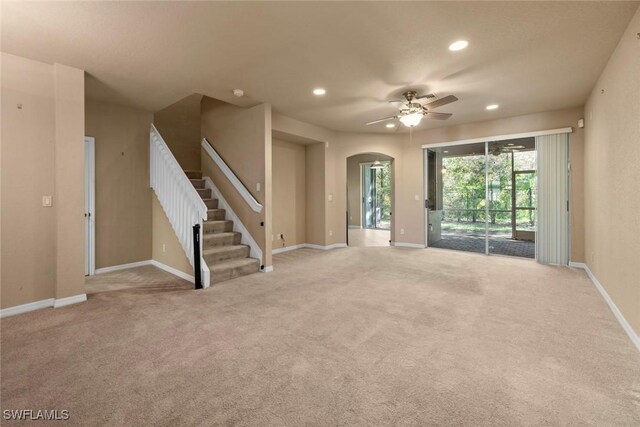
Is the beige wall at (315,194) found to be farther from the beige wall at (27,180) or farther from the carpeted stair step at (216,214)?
the beige wall at (27,180)

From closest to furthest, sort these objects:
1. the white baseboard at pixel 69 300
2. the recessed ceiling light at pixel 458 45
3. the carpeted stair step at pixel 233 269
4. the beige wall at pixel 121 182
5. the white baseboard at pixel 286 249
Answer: the recessed ceiling light at pixel 458 45 < the white baseboard at pixel 69 300 < the carpeted stair step at pixel 233 269 < the beige wall at pixel 121 182 < the white baseboard at pixel 286 249

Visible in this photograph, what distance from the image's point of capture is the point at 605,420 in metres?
1.68

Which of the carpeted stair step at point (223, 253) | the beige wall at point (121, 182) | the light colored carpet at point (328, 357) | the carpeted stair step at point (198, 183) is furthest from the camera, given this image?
the carpeted stair step at point (198, 183)

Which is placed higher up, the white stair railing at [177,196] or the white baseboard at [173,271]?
the white stair railing at [177,196]

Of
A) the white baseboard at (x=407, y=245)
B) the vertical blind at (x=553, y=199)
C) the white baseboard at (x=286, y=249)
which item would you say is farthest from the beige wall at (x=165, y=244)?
the vertical blind at (x=553, y=199)

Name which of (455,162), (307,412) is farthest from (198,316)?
(455,162)

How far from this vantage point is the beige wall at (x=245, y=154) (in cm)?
510

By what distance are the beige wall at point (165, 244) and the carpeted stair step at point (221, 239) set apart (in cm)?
41

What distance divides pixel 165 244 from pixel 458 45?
5.23 m

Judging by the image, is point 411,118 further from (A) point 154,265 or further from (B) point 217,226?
(A) point 154,265

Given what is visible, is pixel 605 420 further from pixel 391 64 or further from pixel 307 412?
pixel 391 64

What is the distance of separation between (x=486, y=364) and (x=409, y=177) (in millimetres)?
5644

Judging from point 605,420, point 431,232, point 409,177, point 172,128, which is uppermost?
point 172,128

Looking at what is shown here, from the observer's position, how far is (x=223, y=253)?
4895 mm
